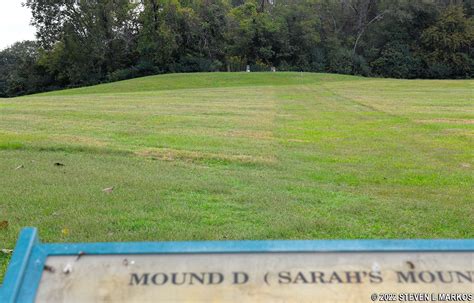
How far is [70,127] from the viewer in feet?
42.2

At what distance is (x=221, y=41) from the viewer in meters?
54.1

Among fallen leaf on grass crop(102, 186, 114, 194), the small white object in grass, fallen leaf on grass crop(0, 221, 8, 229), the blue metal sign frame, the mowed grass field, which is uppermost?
the blue metal sign frame

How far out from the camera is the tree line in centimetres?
5200

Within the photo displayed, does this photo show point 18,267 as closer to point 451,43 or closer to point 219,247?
point 219,247

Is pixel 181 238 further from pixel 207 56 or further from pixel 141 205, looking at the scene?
pixel 207 56

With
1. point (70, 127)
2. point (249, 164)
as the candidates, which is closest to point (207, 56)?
point (70, 127)

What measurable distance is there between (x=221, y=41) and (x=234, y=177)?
158 ft

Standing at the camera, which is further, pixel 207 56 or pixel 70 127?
pixel 207 56

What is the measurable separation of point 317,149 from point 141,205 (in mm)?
5216

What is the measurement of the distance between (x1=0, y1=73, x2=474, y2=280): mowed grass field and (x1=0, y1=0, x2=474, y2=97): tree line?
1490 inches

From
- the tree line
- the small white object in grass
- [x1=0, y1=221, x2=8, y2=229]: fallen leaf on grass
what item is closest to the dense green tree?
the tree line

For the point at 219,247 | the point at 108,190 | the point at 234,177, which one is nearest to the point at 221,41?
the point at 234,177

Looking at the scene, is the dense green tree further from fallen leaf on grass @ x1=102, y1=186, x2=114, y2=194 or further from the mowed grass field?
fallen leaf on grass @ x1=102, y1=186, x2=114, y2=194

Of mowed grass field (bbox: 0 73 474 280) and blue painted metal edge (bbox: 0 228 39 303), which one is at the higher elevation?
blue painted metal edge (bbox: 0 228 39 303)
